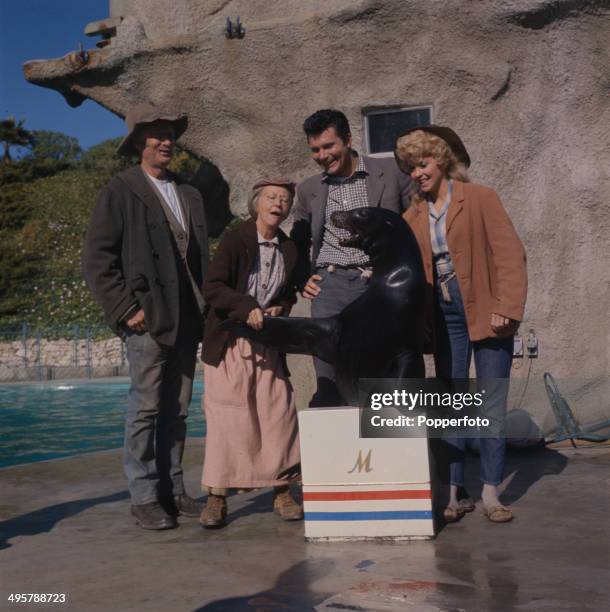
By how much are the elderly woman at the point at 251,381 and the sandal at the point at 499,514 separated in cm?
85

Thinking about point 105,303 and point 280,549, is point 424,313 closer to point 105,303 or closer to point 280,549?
point 280,549

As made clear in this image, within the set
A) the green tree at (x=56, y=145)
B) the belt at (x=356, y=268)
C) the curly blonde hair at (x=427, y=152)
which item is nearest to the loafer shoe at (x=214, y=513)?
the belt at (x=356, y=268)

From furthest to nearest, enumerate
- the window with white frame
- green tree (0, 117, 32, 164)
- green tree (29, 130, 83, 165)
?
green tree (29, 130, 83, 165) < green tree (0, 117, 32, 164) < the window with white frame

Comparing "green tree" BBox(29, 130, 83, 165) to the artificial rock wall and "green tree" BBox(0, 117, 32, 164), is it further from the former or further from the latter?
the artificial rock wall

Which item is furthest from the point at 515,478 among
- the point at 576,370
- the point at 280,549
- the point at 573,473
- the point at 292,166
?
the point at 292,166

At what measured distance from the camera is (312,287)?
402 centimetres

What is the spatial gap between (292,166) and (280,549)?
3420 mm

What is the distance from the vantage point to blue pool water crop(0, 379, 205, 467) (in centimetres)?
1070

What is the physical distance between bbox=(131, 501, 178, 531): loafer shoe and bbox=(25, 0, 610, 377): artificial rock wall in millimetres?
2900

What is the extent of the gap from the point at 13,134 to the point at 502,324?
37.3 metres

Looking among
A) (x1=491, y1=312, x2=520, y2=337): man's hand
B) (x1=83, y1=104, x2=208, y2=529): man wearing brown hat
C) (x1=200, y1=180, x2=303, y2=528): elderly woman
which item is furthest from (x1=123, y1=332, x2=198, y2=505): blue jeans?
(x1=491, y1=312, x2=520, y2=337): man's hand

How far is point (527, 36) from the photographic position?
225 inches

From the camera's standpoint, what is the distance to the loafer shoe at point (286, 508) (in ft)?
13.2

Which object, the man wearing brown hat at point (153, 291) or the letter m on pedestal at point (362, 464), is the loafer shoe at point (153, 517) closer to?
the man wearing brown hat at point (153, 291)
